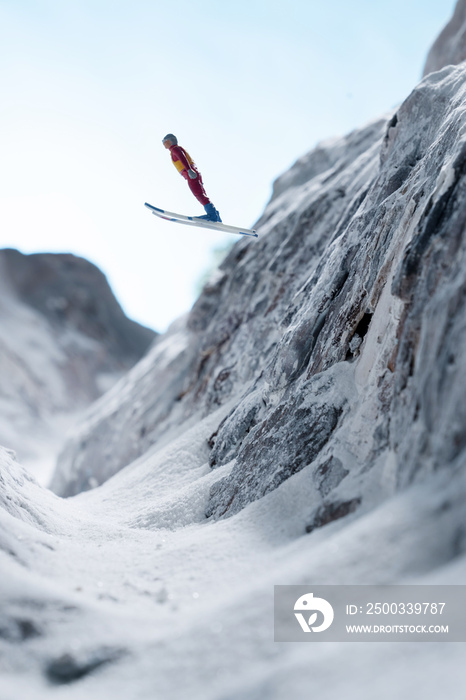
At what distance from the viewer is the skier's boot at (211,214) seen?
8312 mm

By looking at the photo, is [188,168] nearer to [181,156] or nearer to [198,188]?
[181,156]

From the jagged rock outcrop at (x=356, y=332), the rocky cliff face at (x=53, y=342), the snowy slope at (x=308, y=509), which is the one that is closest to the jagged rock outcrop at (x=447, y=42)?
the jagged rock outcrop at (x=356, y=332)

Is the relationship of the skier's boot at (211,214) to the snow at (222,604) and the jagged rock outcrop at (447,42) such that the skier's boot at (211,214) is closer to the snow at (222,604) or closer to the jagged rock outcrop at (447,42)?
A: the snow at (222,604)

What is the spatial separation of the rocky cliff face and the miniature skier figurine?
1766 centimetres

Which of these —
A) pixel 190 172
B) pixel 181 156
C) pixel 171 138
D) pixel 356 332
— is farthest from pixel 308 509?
pixel 171 138

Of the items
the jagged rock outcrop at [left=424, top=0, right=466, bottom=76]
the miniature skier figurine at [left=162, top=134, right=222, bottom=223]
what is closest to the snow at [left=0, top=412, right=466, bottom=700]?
the miniature skier figurine at [left=162, top=134, right=222, bottom=223]

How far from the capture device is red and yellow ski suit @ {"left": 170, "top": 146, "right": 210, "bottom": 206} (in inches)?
305

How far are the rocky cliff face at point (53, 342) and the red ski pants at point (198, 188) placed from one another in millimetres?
17735

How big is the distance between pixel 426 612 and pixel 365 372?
9.57 feet

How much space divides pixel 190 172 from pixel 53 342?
2563 centimetres

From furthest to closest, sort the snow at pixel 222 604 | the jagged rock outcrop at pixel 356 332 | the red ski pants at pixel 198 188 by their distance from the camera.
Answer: the red ski pants at pixel 198 188 → the jagged rock outcrop at pixel 356 332 → the snow at pixel 222 604

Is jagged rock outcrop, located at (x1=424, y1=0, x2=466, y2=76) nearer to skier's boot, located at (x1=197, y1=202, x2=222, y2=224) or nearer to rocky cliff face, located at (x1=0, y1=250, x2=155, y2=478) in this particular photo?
skier's boot, located at (x1=197, y1=202, x2=222, y2=224)

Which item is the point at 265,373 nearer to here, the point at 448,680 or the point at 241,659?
the point at 241,659

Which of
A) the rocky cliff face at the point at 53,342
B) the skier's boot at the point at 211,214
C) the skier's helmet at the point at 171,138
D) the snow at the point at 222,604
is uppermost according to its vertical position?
the rocky cliff face at the point at 53,342
